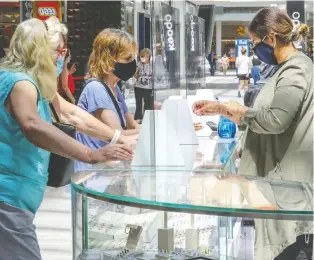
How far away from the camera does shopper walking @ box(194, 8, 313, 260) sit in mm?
2547

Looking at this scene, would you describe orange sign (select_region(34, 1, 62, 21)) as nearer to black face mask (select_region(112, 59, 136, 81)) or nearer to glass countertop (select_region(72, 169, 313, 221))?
black face mask (select_region(112, 59, 136, 81))

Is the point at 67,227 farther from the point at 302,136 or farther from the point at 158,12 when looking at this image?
the point at 158,12

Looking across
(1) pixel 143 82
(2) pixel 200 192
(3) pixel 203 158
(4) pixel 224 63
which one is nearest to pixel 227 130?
(3) pixel 203 158

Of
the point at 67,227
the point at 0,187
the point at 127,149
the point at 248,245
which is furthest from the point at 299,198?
the point at 67,227

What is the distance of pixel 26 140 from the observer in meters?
2.61

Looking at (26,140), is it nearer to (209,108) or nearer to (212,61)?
(209,108)

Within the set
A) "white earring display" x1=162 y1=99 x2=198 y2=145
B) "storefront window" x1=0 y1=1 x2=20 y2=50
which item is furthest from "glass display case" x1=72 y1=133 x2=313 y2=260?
"storefront window" x1=0 y1=1 x2=20 y2=50

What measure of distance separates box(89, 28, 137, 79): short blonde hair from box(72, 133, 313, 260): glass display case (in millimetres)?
1618

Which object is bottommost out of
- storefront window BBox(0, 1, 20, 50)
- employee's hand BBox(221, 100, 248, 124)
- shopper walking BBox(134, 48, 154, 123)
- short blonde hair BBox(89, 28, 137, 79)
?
shopper walking BBox(134, 48, 154, 123)

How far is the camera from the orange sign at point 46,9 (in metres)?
12.7

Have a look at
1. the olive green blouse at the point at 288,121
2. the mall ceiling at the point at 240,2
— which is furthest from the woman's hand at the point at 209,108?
the mall ceiling at the point at 240,2

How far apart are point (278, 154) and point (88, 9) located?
467 inches

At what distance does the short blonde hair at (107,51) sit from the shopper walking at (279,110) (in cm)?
126

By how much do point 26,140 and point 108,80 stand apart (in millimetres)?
1438
